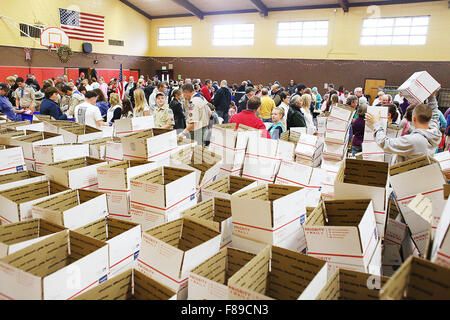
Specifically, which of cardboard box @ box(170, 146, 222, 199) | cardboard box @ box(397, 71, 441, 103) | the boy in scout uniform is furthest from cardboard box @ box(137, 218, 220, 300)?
the boy in scout uniform

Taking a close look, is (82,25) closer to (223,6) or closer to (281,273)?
(223,6)

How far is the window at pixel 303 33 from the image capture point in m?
15.1

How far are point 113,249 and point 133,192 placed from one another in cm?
52

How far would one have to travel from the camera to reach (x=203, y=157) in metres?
2.92

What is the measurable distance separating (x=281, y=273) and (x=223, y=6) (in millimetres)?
17168

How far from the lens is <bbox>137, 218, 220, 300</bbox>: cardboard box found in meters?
1.50

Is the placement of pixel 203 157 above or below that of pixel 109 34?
below

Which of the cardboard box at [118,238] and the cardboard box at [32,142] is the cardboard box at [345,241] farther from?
the cardboard box at [32,142]

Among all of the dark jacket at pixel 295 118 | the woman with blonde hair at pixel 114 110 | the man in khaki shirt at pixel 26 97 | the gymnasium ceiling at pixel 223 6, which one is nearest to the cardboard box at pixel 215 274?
the dark jacket at pixel 295 118

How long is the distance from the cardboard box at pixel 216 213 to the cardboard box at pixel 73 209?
0.54 meters

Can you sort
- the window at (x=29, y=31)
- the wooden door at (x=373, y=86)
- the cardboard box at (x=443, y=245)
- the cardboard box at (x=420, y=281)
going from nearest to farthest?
1. the cardboard box at (x=420, y=281)
2. the cardboard box at (x=443, y=245)
3. the window at (x=29, y=31)
4. the wooden door at (x=373, y=86)

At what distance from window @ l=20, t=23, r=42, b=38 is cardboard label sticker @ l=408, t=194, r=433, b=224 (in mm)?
15840

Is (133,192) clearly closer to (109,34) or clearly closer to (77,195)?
(77,195)

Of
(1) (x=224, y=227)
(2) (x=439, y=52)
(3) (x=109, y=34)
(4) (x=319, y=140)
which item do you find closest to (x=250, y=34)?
(3) (x=109, y=34)
